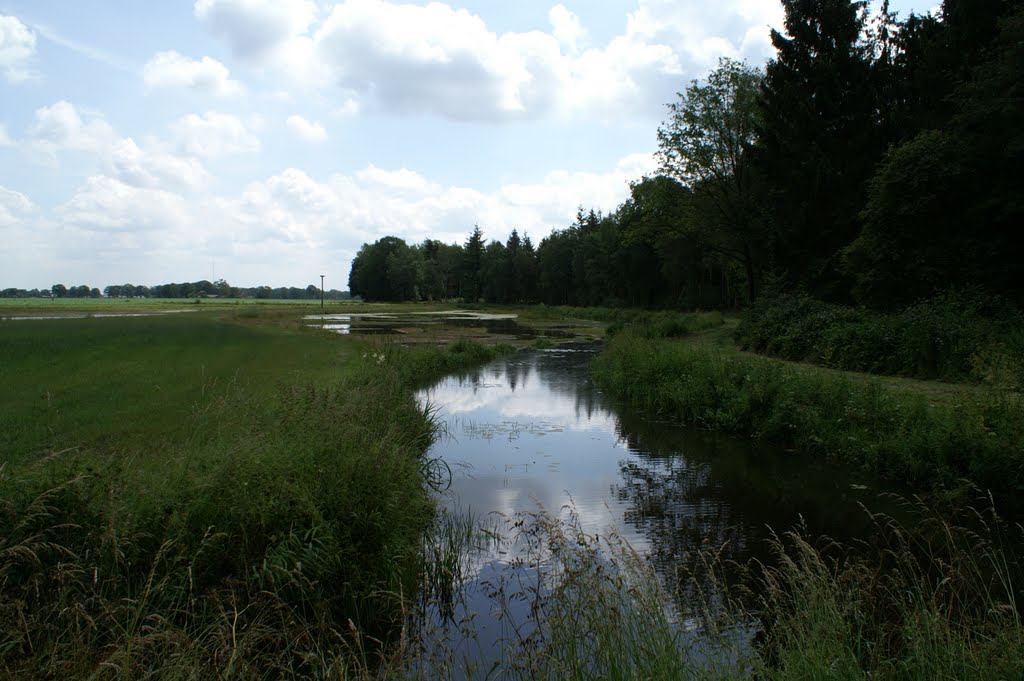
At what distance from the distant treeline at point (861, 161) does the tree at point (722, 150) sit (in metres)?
0.09

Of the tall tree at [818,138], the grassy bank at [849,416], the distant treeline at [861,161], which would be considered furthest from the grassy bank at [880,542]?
the tall tree at [818,138]

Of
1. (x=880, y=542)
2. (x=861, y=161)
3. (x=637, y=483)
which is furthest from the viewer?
(x=861, y=161)

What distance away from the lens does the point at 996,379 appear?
11141 millimetres

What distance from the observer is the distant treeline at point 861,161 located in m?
19.0

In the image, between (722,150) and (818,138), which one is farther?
(722,150)

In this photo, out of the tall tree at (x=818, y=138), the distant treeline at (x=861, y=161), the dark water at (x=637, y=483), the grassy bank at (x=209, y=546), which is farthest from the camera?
the tall tree at (x=818, y=138)

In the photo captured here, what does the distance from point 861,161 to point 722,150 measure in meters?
13.7

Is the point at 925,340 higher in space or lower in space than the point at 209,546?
higher

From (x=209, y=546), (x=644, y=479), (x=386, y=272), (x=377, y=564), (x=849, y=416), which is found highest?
(x=386, y=272)

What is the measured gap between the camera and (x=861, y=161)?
1045 inches

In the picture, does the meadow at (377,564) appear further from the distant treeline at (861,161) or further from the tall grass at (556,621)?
the distant treeline at (861,161)

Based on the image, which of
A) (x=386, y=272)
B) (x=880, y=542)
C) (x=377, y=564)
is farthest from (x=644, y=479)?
(x=386, y=272)

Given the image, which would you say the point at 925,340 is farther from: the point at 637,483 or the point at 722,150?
the point at 722,150

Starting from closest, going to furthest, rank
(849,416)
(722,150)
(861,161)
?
(849,416) → (861,161) → (722,150)
